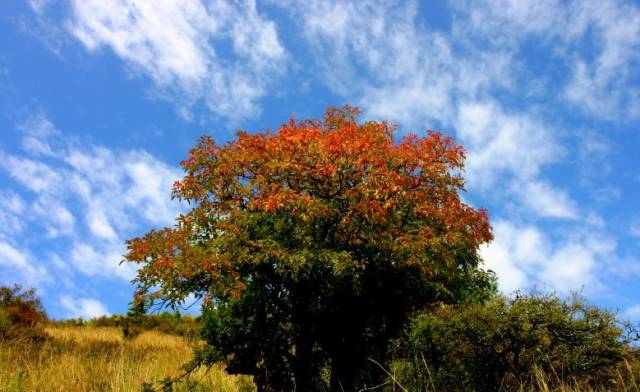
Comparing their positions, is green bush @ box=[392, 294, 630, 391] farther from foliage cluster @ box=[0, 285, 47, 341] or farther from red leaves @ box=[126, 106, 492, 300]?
foliage cluster @ box=[0, 285, 47, 341]

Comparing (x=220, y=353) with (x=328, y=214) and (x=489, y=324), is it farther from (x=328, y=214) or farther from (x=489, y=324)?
(x=489, y=324)

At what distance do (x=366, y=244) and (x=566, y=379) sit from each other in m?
4.71

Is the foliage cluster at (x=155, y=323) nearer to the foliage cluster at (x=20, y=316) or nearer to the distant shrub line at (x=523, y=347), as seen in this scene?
the foliage cluster at (x=20, y=316)

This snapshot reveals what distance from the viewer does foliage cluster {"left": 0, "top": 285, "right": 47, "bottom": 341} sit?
71.3 ft

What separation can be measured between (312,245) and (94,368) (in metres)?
8.30

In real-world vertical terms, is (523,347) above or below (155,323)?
below

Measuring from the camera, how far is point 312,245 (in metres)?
11.4

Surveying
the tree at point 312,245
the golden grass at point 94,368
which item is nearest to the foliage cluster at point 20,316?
the golden grass at point 94,368

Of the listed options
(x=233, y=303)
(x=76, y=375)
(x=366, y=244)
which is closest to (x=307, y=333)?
(x=233, y=303)

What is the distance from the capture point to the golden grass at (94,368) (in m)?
12.7

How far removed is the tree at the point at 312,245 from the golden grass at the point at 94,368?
6.01ft

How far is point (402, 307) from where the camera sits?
13461mm

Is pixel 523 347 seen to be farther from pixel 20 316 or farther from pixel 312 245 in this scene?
pixel 20 316

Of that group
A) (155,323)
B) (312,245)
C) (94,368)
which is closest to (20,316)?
(155,323)
